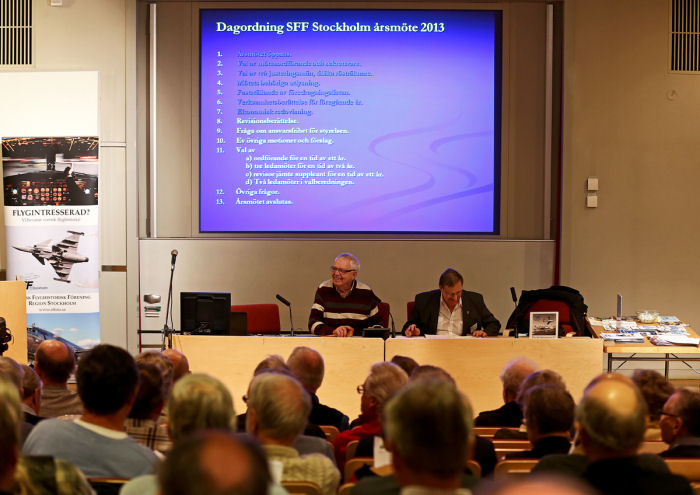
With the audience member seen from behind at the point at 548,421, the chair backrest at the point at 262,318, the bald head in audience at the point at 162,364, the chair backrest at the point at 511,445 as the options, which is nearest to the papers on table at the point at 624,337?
the chair backrest at the point at 262,318

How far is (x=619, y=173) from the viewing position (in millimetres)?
8258

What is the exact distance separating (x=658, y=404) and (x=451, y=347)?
2.04 metres

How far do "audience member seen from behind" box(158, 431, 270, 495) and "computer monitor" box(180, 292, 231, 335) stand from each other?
15.5ft

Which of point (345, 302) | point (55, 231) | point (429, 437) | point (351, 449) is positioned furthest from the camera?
point (55, 231)

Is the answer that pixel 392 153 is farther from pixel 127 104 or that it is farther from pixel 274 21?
pixel 127 104

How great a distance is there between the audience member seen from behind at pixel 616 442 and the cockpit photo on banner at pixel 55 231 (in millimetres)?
6037

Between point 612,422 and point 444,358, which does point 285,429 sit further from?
point 444,358

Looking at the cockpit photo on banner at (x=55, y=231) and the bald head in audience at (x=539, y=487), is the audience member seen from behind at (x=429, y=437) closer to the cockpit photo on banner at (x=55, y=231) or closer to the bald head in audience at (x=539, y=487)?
the bald head in audience at (x=539, y=487)

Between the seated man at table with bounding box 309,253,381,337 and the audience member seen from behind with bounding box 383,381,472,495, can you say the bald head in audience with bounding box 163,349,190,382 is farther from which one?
the audience member seen from behind with bounding box 383,381,472,495

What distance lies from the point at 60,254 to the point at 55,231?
21 centimetres

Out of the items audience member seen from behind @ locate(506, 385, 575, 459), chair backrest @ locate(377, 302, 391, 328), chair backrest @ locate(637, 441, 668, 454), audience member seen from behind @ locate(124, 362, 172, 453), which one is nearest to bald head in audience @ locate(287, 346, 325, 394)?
audience member seen from behind @ locate(124, 362, 172, 453)

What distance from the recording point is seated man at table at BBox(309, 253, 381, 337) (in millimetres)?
6449

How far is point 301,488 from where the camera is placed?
2564mm

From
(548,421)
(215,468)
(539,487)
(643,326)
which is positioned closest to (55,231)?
(643,326)
